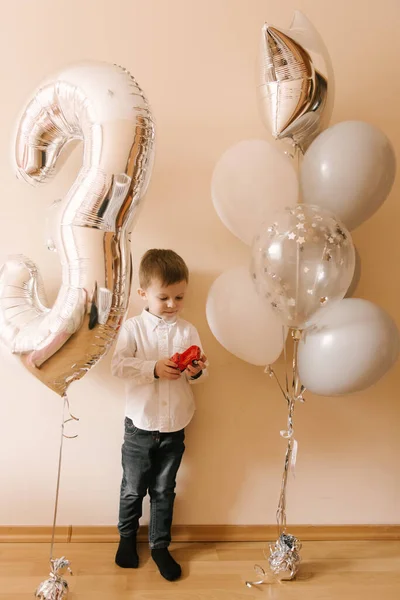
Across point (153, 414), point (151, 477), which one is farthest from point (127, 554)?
point (153, 414)

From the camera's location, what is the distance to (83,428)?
2.00 m

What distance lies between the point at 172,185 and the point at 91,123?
64cm

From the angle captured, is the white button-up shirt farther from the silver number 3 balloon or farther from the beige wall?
the silver number 3 balloon

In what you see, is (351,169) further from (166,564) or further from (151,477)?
(166,564)

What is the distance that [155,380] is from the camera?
6.23ft

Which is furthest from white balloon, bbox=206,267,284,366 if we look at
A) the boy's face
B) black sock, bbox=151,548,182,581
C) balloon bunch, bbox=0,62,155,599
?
black sock, bbox=151,548,182,581

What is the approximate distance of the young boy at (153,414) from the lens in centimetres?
184

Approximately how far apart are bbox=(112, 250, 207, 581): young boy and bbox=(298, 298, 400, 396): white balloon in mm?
403

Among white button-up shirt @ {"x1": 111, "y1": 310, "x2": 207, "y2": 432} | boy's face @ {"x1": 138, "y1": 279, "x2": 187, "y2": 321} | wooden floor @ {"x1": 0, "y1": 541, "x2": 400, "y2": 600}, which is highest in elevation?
boy's face @ {"x1": 138, "y1": 279, "x2": 187, "y2": 321}

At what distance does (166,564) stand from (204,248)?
41.5 inches

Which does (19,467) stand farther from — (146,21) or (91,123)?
(146,21)

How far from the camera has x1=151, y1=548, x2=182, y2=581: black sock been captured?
1.80 meters

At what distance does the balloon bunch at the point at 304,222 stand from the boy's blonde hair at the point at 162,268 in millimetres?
130

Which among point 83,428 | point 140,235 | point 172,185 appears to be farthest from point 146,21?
point 83,428
